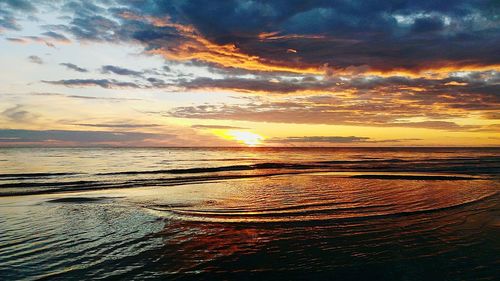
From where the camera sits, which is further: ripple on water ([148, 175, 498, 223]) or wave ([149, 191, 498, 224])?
ripple on water ([148, 175, 498, 223])

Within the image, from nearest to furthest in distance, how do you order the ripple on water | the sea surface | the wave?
1. the sea surface
2. the wave
3. the ripple on water

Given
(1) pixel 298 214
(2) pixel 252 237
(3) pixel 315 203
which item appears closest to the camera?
(2) pixel 252 237

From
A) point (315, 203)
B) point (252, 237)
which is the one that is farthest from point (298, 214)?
point (252, 237)

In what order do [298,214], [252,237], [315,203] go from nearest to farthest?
[252,237] < [298,214] < [315,203]

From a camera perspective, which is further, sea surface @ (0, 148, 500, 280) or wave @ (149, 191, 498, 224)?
wave @ (149, 191, 498, 224)

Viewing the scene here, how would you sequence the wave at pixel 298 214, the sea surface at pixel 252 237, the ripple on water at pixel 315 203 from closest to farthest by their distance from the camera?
the sea surface at pixel 252 237 → the wave at pixel 298 214 → the ripple on water at pixel 315 203

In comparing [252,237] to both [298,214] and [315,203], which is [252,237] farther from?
[315,203]

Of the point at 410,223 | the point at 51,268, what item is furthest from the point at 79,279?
the point at 410,223

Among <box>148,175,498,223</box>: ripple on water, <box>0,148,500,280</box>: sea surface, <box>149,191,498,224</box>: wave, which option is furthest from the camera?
<box>148,175,498,223</box>: ripple on water

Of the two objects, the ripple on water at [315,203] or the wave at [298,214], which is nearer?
the wave at [298,214]

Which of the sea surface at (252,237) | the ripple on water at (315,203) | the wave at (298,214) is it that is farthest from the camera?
the ripple on water at (315,203)

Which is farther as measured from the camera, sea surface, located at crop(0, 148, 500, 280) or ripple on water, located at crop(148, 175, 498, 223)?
ripple on water, located at crop(148, 175, 498, 223)

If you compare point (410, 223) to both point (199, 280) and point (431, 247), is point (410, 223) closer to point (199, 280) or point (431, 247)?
point (431, 247)

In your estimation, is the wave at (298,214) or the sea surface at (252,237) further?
the wave at (298,214)
